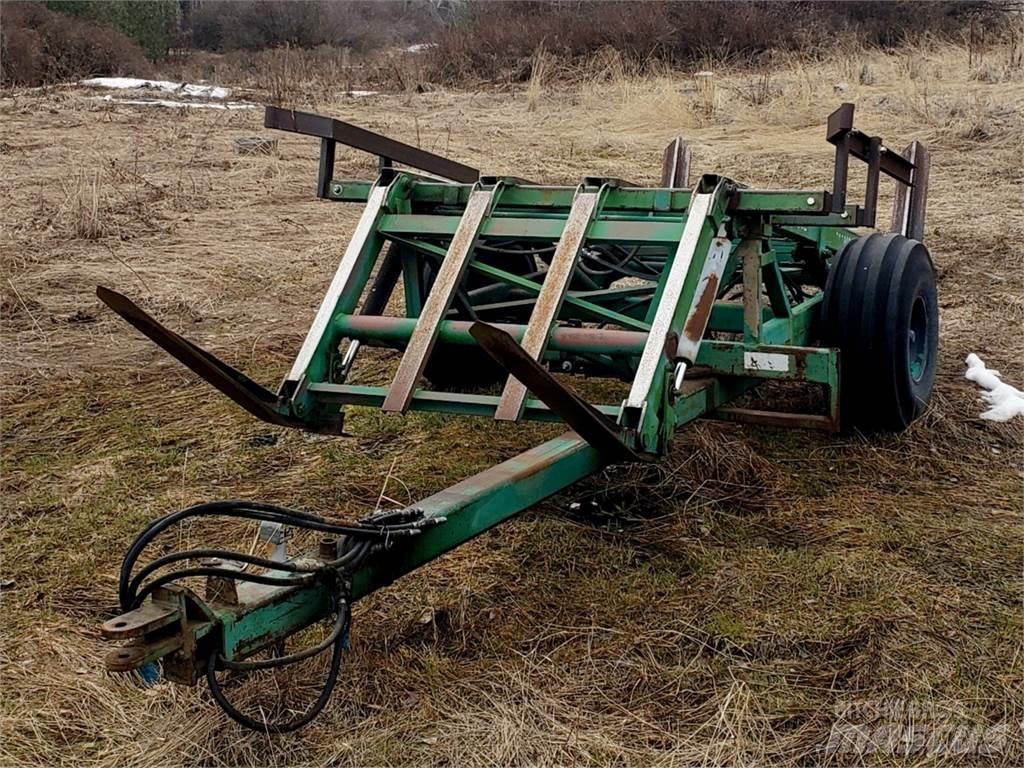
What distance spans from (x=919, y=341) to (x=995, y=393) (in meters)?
0.65

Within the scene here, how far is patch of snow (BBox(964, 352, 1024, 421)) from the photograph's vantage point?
5254 millimetres

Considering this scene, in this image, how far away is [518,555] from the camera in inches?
152

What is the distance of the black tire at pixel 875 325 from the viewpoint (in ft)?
15.5

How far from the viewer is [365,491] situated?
14.6ft

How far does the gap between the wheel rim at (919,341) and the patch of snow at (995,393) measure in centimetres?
37

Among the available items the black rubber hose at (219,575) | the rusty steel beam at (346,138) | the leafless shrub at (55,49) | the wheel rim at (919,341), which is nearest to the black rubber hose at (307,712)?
the black rubber hose at (219,575)

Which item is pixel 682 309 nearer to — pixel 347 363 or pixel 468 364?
pixel 347 363

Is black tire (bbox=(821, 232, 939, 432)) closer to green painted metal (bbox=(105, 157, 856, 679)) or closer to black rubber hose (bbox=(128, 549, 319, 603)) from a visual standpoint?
green painted metal (bbox=(105, 157, 856, 679))

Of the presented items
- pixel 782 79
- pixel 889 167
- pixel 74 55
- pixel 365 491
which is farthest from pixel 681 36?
pixel 365 491

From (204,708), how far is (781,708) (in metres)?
1.48

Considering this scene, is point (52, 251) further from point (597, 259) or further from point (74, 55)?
point (74, 55)

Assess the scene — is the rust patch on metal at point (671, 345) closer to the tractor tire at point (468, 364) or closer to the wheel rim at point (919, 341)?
the tractor tire at point (468, 364)

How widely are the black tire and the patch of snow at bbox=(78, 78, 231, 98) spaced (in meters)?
13.3

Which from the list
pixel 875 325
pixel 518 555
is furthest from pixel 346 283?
pixel 875 325
